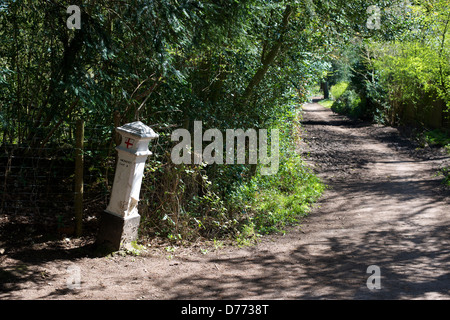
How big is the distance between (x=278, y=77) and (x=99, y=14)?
4.13 m

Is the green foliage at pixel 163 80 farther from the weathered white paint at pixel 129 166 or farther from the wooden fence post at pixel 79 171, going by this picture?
Answer: the weathered white paint at pixel 129 166

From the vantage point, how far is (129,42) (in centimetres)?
642

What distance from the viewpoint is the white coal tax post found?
226 inches

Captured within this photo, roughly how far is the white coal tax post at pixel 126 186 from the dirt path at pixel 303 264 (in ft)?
1.02

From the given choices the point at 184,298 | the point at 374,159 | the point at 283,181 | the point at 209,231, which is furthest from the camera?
the point at 374,159

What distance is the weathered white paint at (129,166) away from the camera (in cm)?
573

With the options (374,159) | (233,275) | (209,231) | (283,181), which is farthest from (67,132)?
(374,159)

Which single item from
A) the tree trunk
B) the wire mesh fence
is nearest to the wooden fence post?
the wire mesh fence

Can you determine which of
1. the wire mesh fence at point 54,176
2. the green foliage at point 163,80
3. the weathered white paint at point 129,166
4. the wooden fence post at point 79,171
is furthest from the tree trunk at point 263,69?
the wooden fence post at point 79,171

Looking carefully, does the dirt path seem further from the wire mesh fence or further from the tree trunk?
the tree trunk

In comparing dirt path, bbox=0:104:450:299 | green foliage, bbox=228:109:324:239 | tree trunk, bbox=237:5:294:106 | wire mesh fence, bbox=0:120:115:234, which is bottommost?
dirt path, bbox=0:104:450:299

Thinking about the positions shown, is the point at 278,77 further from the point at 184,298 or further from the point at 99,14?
the point at 184,298

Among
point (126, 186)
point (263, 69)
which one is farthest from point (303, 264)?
point (263, 69)

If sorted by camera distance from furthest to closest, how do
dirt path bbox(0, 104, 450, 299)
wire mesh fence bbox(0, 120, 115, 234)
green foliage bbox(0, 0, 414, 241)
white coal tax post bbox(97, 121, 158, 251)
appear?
wire mesh fence bbox(0, 120, 115, 234)
white coal tax post bbox(97, 121, 158, 251)
green foliage bbox(0, 0, 414, 241)
dirt path bbox(0, 104, 450, 299)
